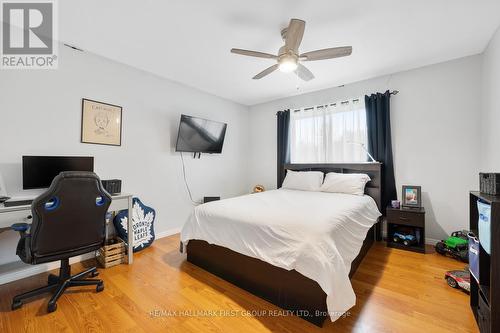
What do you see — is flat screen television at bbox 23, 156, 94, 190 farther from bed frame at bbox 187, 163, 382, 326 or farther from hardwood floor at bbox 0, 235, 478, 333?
bed frame at bbox 187, 163, 382, 326

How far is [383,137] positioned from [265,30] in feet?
7.71

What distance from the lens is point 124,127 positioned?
9.59ft

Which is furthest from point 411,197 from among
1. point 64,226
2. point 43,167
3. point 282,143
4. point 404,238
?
point 43,167

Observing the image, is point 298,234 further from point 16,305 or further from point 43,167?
point 43,167

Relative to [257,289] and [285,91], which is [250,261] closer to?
[257,289]

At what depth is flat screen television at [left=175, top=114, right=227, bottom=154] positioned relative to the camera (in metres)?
3.43

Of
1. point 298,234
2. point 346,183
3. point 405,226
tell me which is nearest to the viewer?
point 298,234

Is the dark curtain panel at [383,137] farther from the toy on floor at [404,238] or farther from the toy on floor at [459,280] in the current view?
the toy on floor at [459,280]

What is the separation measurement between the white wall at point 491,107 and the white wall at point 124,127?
3.76 m

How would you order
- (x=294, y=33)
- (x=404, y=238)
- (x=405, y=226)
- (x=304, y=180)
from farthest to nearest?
(x=304, y=180) → (x=405, y=226) → (x=404, y=238) → (x=294, y=33)

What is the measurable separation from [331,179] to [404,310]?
1931mm

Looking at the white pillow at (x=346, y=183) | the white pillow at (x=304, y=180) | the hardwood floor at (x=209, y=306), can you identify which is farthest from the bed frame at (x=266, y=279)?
the white pillow at (x=304, y=180)

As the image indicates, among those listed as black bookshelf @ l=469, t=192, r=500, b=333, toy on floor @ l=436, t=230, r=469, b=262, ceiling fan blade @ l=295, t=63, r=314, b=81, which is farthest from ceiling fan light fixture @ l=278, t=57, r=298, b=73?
toy on floor @ l=436, t=230, r=469, b=262

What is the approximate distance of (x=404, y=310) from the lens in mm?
1644
